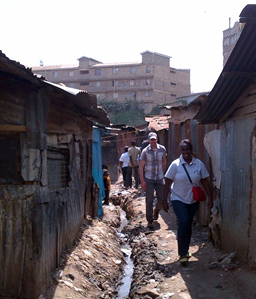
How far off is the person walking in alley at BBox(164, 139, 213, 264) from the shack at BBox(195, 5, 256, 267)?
1.71 feet

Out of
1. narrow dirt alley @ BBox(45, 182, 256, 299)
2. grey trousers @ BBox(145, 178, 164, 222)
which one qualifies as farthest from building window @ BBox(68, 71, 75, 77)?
grey trousers @ BBox(145, 178, 164, 222)

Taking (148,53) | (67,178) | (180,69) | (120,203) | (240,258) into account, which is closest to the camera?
(240,258)

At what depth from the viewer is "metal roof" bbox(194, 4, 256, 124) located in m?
4.08

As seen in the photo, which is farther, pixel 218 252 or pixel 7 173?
pixel 218 252

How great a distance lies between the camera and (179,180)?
579cm

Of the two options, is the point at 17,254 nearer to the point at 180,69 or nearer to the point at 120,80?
the point at 120,80

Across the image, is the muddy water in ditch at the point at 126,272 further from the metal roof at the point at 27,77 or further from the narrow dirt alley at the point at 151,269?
the metal roof at the point at 27,77

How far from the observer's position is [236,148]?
18.6ft

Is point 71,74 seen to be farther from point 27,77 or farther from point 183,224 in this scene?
point 27,77

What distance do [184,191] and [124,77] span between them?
4485cm

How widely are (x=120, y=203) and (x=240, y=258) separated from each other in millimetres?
10066

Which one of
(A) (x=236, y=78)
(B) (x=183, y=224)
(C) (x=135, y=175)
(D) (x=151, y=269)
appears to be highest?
(A) (x=236, y=78)

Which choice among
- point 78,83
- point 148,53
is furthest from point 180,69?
point 78,83

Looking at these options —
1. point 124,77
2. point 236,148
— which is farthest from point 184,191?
point 124,77
